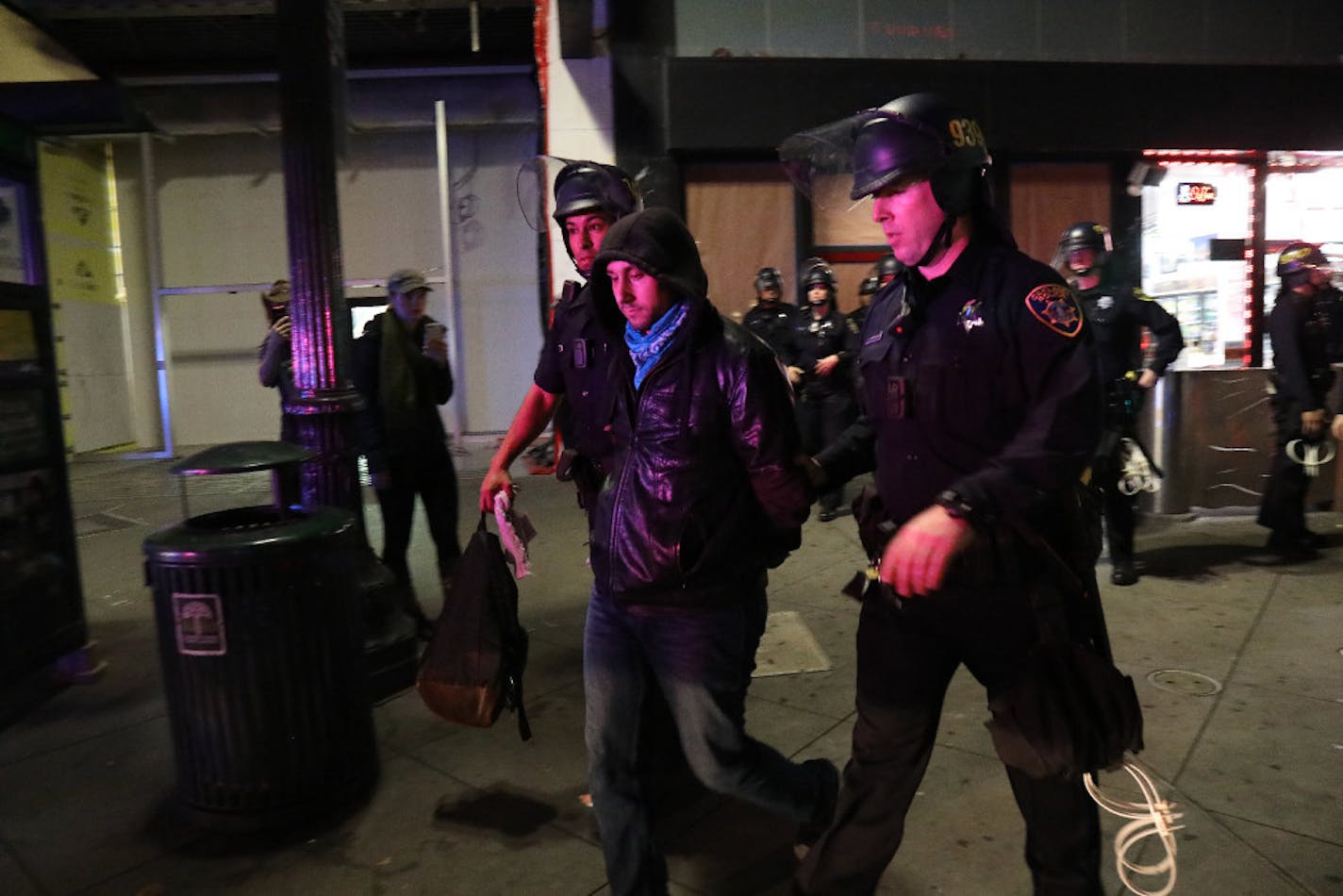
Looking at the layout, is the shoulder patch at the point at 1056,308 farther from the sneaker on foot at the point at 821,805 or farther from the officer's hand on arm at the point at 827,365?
the officer's hand on arm at the point at 827,365

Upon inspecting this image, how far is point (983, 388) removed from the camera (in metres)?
2.02

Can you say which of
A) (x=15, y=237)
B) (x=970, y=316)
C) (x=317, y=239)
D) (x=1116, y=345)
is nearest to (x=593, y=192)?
(x=970, y=316)

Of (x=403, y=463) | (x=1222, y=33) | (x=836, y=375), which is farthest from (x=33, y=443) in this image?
(x=1222, y=33)

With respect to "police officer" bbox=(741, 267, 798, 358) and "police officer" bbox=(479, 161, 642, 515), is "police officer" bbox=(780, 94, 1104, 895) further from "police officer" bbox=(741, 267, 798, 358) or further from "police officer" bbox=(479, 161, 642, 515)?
"police officer" bbox=(741, 267, 798, 358)

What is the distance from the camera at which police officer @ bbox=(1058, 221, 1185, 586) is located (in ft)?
19.2

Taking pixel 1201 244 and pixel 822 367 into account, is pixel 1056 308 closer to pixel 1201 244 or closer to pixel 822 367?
pixel 822 367

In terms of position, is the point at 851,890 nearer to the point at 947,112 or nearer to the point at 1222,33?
the point at 947,112

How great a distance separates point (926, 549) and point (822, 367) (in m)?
6.35

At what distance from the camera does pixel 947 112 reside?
212 centimetres

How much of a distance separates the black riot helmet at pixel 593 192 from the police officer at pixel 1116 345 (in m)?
3.80

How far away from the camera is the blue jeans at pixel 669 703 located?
2.37 m

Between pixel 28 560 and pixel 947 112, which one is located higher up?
pixel 947 112

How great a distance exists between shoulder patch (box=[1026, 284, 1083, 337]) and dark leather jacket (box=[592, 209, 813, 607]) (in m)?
0.66

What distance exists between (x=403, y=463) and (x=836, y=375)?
4290mm
